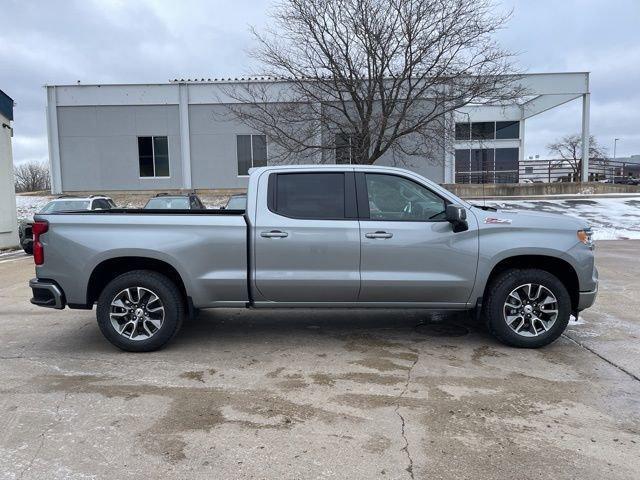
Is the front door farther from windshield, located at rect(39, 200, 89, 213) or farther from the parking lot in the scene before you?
windshield, located at rect(39, 200, 89, 213)

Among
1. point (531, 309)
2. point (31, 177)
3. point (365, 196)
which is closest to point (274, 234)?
point (365, 196)

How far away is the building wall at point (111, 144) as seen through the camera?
24547mm

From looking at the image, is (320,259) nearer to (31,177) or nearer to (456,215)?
(456,215)

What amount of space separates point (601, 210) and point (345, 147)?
41.0 feet

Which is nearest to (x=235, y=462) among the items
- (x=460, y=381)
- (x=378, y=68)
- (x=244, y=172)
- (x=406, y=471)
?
(x=406, y=471)

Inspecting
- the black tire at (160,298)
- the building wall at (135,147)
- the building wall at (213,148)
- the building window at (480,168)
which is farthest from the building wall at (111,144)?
the black tire at (160,298)

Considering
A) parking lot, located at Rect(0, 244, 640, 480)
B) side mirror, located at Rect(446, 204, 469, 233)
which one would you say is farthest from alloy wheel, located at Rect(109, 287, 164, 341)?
side mirror, located at Rect(446, 204, 469, 233)

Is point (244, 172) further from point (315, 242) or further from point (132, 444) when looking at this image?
point (132, 444)

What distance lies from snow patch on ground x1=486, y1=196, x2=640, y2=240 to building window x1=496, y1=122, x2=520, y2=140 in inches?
483

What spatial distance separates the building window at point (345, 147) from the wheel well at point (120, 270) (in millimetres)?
10679

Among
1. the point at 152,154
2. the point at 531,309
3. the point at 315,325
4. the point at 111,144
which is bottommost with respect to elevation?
the point at 315,325

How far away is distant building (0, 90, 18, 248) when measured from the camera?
48.2 ft

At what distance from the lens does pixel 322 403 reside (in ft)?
13.2

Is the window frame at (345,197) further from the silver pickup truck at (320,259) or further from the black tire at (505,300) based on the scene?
the black tire at (505,300)
